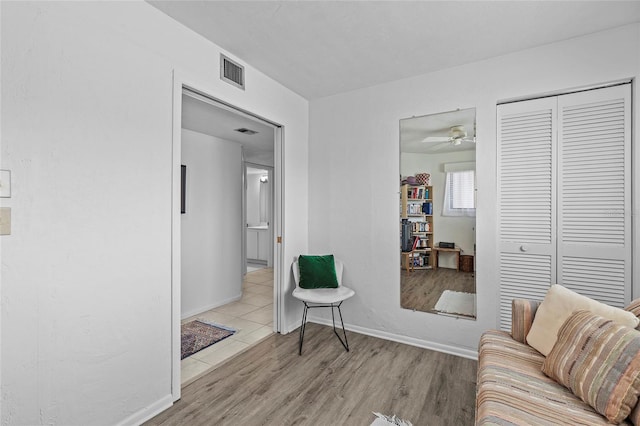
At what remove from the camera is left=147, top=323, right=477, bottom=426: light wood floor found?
196 cm

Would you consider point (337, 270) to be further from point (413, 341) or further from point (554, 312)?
point (554, 312)

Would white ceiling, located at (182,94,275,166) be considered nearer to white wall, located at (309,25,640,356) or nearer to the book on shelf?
white wall, located at (309,25,640,356)

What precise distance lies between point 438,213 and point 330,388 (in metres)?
1.78

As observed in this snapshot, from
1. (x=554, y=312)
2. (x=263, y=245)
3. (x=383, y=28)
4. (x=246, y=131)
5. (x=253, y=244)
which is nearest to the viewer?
(x=554, y=312)

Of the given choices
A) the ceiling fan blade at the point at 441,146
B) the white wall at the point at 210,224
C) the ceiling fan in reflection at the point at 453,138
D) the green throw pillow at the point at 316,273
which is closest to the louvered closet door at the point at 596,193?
the ceiling fan in reflection at the point at 453,138

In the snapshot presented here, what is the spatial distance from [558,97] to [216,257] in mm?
4140

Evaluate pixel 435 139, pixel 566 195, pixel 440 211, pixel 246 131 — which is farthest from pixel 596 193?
pixel 246 131

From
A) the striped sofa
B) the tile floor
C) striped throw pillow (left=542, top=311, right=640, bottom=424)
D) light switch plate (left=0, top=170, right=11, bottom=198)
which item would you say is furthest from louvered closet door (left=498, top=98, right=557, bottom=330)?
light switch plate (left=0, top=170, right=11, bottom=198)

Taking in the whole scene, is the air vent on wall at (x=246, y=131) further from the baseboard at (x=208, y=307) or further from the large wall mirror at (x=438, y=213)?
the baseboard at (x=208, y=307)

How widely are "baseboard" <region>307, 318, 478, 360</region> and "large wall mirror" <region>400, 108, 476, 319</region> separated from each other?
0.98 feet

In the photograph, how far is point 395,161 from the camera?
3.08 metres

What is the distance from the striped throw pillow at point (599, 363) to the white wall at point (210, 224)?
3.69 metres

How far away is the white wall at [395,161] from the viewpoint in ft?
7.73

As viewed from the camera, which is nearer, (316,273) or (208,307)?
(316,273)
